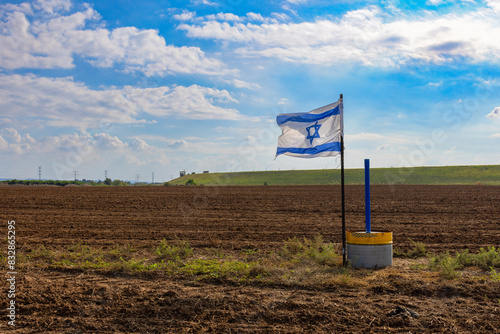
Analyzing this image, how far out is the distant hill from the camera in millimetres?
97375

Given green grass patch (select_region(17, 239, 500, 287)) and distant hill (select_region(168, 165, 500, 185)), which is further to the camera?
distant hill (select_region(168, 165, 500, 185))

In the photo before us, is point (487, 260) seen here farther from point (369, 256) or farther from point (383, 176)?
point (383, 176)

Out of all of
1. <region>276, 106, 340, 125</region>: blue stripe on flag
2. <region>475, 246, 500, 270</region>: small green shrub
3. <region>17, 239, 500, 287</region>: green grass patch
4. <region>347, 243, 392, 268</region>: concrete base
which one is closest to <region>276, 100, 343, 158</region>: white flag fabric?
<region>276, 106, 340, 125</region>: blue stripe on flag

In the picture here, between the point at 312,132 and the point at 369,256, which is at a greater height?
the point at 312,132

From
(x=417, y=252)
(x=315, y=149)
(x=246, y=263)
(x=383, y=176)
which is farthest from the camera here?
(x=383, y=176)

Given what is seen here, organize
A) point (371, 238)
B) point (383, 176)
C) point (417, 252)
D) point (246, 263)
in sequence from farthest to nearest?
point (383, 176) → point (417, 252) → point (246, 263) → point (371, 238)

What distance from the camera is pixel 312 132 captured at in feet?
29.0

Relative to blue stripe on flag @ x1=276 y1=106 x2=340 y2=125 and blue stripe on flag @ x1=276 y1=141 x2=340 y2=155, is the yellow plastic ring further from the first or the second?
blue stripe on flag @ x1=276 y1=106 x2=340 y2=125

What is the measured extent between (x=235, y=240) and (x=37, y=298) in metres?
7.02

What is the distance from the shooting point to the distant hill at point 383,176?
97375 millimetres

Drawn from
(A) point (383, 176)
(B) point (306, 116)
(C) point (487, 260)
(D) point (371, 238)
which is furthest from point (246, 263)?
(A) point (383, 176)

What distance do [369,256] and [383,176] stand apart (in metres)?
107

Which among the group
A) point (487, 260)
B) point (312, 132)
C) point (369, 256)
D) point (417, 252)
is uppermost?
point (312, 132)

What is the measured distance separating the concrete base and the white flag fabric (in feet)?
6.99
